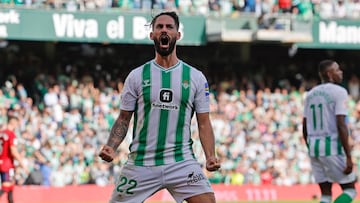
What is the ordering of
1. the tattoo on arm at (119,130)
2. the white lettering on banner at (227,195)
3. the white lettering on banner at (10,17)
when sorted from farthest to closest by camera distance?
the white lettering on banner at (10,17) → the white lettering on banner at (227,195) → the tattoo on arm at (119,130)

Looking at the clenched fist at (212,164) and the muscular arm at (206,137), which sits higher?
Answer: the muscular arm at (206,137)

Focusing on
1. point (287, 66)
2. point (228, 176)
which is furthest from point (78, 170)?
point (287, 66)

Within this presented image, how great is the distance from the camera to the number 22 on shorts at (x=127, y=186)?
7.49 m

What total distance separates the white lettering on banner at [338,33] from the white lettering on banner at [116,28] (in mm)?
6035

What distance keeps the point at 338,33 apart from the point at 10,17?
970cm

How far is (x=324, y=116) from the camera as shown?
36.9ft

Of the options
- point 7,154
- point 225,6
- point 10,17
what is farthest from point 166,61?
point 225,6

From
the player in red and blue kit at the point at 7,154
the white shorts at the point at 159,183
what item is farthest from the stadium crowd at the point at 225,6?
the white shorts at the point at 159,183

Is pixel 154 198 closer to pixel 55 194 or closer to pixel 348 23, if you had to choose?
pixel 55 194

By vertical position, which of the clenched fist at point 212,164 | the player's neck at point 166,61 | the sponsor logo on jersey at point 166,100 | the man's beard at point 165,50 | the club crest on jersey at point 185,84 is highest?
the man's beard at point 165,50

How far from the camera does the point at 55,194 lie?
2023 centimetres

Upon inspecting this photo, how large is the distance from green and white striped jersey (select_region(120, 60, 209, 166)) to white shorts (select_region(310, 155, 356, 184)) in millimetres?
4124

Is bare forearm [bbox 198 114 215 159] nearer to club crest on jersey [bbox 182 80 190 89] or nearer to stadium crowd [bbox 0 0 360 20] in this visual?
club crest on jersey [bbox 182 80 190 89]

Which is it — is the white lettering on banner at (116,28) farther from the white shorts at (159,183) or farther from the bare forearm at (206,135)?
the white shorts at (159,183)
